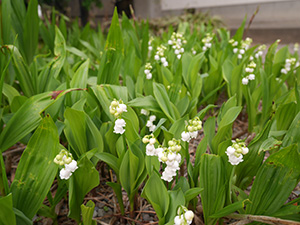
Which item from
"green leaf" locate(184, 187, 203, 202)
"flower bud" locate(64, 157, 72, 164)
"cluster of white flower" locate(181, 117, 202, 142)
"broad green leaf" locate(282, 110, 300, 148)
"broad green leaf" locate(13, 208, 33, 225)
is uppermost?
"cluster of white flower" locate(181, 117, 202, 142)

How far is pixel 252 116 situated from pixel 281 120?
0.68 feet

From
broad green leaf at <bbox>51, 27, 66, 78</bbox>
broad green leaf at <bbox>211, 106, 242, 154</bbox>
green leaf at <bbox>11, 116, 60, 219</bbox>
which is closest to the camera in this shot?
green leaf at <bbox>11, 116, 60, 219</bbox>

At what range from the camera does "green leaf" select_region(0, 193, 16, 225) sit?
0.48m

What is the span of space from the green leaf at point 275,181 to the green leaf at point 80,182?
379mm

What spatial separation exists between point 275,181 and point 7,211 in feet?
1.87

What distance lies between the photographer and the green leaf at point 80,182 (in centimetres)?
60

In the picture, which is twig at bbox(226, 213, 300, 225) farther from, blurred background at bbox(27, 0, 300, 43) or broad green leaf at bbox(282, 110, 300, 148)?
blurred background at bbox(27, 0, 300, 43)

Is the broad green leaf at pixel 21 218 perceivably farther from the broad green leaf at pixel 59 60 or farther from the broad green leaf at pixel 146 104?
the broad green leaf at pixel 59 60

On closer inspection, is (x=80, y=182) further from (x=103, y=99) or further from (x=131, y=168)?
(x=103, y=99)

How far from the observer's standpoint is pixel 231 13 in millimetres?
4883

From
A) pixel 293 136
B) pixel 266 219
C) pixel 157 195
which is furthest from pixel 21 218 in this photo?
pixel 293 136

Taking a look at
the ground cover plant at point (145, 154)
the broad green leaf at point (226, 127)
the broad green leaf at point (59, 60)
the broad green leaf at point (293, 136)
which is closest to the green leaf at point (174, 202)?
the ground cover plant at point (145, 154)

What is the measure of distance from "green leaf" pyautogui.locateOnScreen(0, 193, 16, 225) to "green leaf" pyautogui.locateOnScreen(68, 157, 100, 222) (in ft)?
0.40

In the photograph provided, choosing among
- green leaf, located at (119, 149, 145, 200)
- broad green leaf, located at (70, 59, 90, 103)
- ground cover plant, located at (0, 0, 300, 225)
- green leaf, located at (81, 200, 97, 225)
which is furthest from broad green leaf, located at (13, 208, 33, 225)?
broad green leaf, located at (70, 59, 90, 103)
